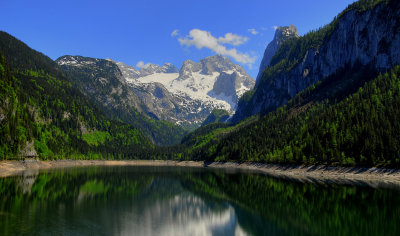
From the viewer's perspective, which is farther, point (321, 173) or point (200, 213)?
point (321, 173)

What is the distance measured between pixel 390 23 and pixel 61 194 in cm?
21633

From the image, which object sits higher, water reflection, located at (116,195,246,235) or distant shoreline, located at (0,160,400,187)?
distant shoreline, located at (0,160,400,187)

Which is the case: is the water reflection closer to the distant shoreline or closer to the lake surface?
the lake surface

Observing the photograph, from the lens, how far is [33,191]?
6906 cm

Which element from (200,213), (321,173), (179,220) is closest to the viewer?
(179,220)

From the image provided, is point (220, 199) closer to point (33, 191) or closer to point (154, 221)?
point (154, 221)

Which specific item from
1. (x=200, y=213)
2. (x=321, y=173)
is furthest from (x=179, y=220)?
(x=321, y=173)

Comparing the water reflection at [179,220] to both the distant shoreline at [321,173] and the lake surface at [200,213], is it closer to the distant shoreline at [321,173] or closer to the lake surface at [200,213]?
the lake surface at [200,213]

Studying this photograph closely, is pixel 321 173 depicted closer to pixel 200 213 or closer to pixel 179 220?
pixel 200 213

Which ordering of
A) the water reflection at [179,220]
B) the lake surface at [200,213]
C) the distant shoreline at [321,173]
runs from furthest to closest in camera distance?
1. the distant shoreline at [321,173]
2. the water reflection at [179,220]
3. the lake surface at [200,213]

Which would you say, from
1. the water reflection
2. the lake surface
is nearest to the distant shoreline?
the lake surface

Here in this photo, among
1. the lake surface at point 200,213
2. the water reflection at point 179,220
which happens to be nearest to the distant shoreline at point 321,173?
the lake surface at point 200,213

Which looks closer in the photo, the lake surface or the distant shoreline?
the lake surface

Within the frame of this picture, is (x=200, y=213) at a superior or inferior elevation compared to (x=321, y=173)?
inferior
